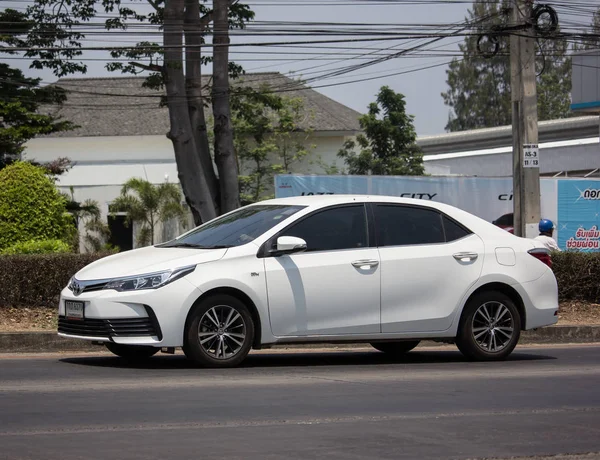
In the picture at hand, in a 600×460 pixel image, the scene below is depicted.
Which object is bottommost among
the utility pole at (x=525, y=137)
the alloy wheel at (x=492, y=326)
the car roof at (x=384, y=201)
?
the alloy wheel at (x=492, y=326)

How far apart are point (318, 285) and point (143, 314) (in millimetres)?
1746

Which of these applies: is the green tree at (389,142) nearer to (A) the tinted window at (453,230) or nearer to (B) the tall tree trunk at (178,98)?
(B) the tall tree trunk at (178,98)

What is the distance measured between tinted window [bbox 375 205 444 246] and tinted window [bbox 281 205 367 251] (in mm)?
201

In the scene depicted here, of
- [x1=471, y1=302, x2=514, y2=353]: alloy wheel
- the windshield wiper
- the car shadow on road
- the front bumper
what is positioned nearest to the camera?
the front bumper

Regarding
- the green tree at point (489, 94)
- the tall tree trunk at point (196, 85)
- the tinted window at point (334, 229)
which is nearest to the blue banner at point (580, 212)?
the tall tree trunk at point (196, 85)

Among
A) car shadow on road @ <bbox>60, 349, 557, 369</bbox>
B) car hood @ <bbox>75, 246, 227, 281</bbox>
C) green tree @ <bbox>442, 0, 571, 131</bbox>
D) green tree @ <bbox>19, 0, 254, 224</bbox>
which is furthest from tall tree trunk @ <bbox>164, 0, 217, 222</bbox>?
green tree @ <bbox>442, 0, 571, 131</bbox>

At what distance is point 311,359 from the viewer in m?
11.4

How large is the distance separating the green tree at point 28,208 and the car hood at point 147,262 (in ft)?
29.3

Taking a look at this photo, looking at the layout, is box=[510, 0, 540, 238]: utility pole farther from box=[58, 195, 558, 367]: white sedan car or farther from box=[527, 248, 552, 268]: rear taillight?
box=[58, 195, 558, 367]: white sedan car

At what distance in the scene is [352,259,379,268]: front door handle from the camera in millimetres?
10297

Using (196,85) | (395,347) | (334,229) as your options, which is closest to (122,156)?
(196,85)

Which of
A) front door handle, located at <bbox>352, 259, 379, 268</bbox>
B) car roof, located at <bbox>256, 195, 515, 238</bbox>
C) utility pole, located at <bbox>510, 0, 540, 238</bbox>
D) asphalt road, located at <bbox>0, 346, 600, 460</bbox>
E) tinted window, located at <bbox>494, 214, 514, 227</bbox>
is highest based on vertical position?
utility pole, located at <bbox>510, 0, 540, 238</bbox>

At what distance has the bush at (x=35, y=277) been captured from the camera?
13.5m

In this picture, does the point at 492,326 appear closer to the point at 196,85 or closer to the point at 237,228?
the point at 237,228
